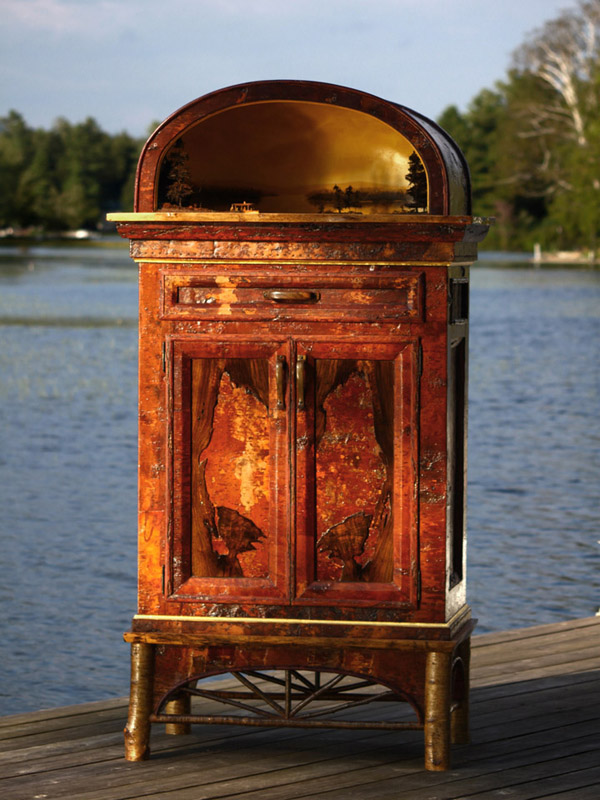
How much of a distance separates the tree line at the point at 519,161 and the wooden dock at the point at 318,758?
198 ft

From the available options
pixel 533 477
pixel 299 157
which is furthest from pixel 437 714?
pixel 533 477

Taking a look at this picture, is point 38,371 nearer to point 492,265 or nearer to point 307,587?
point 307,587

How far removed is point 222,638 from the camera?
399 cm

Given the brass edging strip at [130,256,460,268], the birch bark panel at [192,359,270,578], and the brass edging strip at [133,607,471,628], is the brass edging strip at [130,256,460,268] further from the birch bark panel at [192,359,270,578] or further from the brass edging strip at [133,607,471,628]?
the brass edging strip at [133,607,471,628]

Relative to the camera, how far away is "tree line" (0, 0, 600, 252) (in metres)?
65.8

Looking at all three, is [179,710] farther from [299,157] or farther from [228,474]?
[299,157]

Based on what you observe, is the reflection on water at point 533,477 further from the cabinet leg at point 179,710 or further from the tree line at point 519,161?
the tree line at point 519,161

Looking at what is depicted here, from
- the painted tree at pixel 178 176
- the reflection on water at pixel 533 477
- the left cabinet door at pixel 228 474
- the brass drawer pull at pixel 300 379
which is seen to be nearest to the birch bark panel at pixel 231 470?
the left cabinet door at pixel 228 474

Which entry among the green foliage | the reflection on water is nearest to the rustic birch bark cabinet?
the reflection on water

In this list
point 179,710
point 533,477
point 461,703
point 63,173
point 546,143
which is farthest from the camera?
point 63,173

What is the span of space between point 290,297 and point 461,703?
1.31m

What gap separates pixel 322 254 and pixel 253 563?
0.90 metres

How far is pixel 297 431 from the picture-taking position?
400cm

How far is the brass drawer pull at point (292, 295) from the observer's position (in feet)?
13.1
